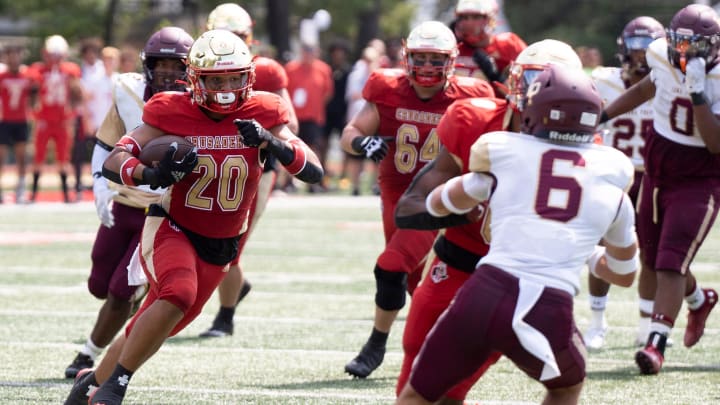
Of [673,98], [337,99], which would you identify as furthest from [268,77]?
[337,99]

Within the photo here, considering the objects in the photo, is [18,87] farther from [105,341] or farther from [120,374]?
[120,374]

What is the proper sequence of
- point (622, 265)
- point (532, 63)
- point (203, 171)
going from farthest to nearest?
point (203, 171) → point (532, 63) → point (622, 265)

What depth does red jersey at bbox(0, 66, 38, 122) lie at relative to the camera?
15.1 metres

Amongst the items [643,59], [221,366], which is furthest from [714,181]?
[221,366]

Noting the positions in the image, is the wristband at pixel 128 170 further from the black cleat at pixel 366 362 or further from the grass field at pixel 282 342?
the black cleat at pixel 366 362

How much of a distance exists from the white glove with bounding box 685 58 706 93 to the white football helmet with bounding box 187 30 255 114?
6.75 feet

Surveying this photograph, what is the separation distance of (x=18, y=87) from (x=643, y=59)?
380 inches

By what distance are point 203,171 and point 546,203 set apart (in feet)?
5.43

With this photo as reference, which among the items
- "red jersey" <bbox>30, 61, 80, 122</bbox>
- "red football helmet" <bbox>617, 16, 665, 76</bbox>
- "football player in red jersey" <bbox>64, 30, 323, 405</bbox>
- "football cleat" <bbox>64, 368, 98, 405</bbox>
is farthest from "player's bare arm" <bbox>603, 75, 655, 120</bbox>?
"red jersey" <bbox>30, 61, 80, 122</bbox>

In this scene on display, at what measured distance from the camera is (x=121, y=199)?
6.08 meters

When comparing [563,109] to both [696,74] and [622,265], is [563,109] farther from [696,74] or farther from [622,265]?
[696,74]

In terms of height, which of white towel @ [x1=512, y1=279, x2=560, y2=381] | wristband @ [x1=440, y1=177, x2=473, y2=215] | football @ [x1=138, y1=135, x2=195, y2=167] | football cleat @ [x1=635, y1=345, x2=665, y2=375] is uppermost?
wristband @ [x1=440, y1=177, x2=473, y2=215]

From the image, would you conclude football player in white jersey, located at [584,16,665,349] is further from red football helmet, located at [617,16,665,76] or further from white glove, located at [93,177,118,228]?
white glove, located at [93,177,118,228]

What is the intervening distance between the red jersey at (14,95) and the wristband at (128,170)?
10.7 metres
